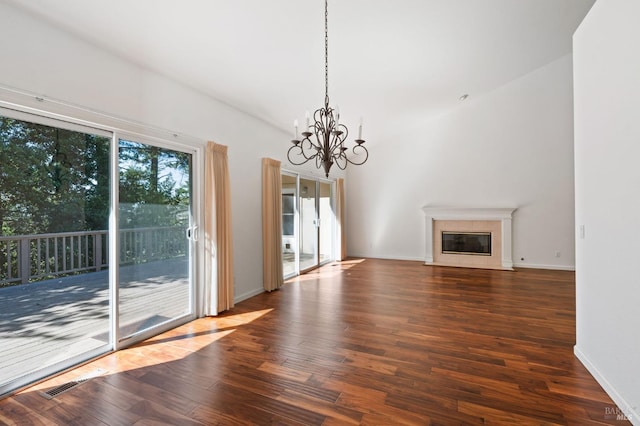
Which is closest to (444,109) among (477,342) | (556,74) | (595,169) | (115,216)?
(556,74)

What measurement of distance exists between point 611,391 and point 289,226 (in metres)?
4.66

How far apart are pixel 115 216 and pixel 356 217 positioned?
6.15 m

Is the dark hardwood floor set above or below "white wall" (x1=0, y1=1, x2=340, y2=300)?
below

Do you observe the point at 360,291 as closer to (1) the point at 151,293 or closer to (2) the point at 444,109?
(1) the point at 151,293

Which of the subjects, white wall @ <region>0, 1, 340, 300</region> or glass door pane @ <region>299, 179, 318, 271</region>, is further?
glass door pane @ <region>299, 179, 318, 271</region>

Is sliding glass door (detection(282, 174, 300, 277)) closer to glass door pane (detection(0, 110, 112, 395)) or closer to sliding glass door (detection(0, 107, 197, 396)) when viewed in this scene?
sliding glass door (detection(0, 107, 197, 396))

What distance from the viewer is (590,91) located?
7.80ft

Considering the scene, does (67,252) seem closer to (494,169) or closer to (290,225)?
(290,225)

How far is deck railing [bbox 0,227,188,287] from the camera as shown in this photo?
219 centimetres

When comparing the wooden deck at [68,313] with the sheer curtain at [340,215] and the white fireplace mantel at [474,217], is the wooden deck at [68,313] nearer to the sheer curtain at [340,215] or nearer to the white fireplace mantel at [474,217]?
the sheer curtain at [340,215]

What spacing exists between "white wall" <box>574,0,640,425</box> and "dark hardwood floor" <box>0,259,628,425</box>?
275 mm

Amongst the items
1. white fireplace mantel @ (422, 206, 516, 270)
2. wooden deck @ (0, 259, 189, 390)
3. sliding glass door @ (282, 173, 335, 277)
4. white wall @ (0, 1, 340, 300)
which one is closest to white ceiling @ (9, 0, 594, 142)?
white wall @ (0, 1, 340, 300)

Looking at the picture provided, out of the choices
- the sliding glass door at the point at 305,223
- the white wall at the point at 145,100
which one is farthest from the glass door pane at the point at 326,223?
the white wall at the point at 145,100

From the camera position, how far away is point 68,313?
2.64 metres
